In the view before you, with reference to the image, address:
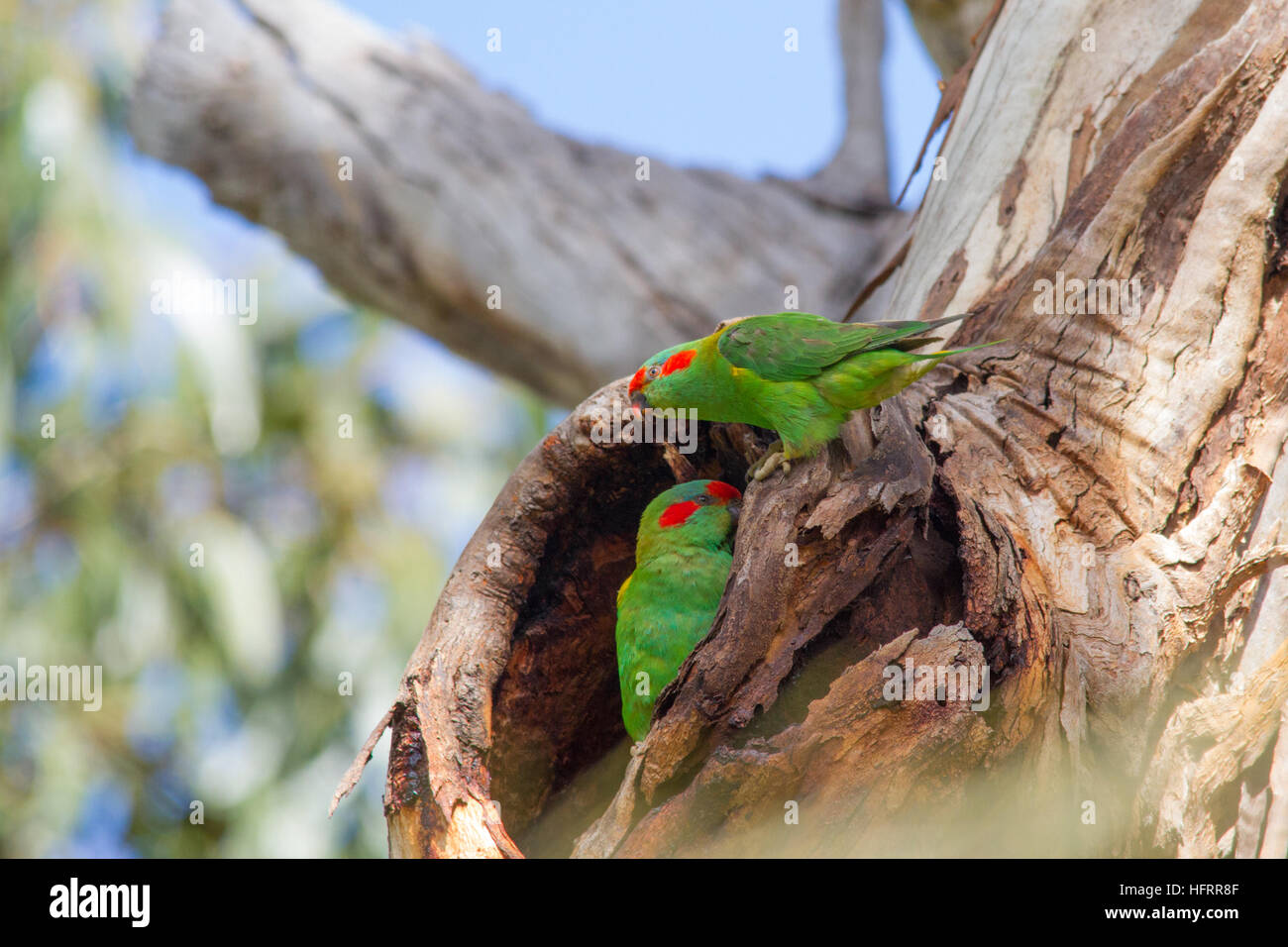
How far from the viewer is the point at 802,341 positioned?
296 cm

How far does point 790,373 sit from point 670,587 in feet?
2.37

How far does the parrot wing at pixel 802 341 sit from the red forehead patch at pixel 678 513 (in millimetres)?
451

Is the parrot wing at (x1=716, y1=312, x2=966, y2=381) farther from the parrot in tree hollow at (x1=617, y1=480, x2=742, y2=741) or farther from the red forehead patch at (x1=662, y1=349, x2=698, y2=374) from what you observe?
the parrot in tree hollow at (x1=617, y1=480, x2=742, y2=741)

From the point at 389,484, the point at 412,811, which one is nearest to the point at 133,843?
the point at 389,484

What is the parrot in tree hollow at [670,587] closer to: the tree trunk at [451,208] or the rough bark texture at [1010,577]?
the rough bark texture at [1010,577]

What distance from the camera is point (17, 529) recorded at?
680 centimetres

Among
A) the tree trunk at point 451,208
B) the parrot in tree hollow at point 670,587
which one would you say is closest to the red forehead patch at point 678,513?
the parrot in tree hollow at point 670,587

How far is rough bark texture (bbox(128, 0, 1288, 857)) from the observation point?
87.4 inches

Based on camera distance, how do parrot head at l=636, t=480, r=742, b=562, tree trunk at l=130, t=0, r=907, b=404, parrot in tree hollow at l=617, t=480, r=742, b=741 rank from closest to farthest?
parrot in tree hollow at l=617, t=480, r=742, b=741 → parrot head at l=636, t=480, r=742, b=562 → tree trunk at l=130, t=0, r=907, b=404

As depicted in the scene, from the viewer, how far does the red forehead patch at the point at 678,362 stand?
3.16 meters

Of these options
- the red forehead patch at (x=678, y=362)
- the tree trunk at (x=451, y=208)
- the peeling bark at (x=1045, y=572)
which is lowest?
the peeling bark at (x=1045, y=572)

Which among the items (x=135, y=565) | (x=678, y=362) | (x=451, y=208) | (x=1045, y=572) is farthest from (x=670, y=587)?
(x=135, y=565)

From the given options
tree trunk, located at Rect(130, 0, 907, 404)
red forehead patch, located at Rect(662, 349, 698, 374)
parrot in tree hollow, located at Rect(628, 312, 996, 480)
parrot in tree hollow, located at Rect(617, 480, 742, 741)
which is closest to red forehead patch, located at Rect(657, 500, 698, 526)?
parrot in tree hollow, located at Rect(617, 480, 742, 741)

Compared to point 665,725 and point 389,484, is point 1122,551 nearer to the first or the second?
point 665,725
